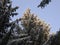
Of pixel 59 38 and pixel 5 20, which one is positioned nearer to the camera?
pixel 59 38

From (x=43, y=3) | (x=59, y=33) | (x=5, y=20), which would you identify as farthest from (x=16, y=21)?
(x=59, y=33)

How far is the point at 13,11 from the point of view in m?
18.8

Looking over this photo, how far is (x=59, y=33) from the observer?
348 centimetres

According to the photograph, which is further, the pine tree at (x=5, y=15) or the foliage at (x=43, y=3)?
the pine tree at (x=5, y=15)

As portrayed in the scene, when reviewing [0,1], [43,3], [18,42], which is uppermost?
[0,1]

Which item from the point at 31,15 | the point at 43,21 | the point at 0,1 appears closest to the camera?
the point at 0,1

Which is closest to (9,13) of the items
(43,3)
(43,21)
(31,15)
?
(43,3)

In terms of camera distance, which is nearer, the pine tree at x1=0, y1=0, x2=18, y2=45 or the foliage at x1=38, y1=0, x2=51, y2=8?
the foliage at x1=38, y1=0, x2=51, y2=8

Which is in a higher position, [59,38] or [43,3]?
[43,3]

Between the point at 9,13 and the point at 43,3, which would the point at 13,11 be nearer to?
the point at 9,13

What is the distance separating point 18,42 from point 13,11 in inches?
312

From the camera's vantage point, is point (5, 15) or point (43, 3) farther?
point (5, 15)

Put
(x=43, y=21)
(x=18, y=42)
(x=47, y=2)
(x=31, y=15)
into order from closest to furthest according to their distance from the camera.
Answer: (x=47, y=2)
(x=18, y=42)
(x=31, y=15)
(x=43, y=21)

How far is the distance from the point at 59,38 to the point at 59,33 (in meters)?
0.12
